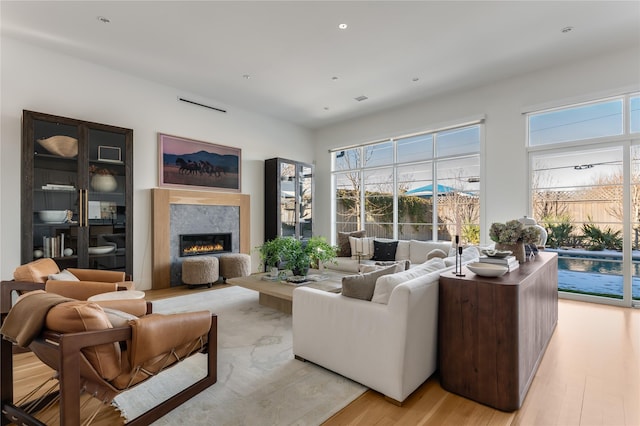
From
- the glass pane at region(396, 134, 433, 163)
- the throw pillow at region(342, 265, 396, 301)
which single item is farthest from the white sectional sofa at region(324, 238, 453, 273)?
the throw pillow at region(342, 265, 396, 301)

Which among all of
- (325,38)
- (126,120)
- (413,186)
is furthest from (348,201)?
(126,120)

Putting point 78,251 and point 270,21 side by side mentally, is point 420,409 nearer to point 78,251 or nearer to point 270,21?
point 270,21

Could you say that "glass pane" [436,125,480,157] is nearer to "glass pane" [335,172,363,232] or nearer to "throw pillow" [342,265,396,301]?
"glass pane" [335,172,363,232]

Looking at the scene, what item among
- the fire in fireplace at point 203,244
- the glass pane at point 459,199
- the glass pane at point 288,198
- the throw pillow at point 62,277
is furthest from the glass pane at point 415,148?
the throw pillow at point 62,277

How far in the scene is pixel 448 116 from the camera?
5699 millimetres

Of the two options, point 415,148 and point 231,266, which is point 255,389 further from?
point 415,148

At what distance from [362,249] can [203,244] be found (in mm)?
2983

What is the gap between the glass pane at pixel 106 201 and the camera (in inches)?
171

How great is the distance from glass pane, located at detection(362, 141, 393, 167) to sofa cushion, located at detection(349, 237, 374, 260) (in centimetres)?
197

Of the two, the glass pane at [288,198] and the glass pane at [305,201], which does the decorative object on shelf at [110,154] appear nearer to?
the glass pane at [288,198]

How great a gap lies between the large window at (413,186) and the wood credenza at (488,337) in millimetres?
3656

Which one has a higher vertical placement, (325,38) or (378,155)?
(325,38)

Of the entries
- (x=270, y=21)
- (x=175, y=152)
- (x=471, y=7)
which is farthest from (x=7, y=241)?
(x=471, y=7)

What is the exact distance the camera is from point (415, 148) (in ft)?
20.8
